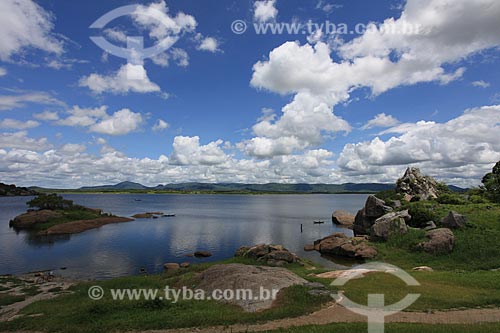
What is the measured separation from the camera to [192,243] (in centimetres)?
6512

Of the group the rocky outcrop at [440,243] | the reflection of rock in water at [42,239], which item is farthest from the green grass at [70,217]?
the rocky outcrop at [440,243]

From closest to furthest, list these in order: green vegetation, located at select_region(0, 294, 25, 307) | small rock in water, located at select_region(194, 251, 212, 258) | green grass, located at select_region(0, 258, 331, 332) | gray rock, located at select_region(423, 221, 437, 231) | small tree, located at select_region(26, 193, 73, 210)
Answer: green grass, located at select_region(0, 258, 331, 332) < green vegetation, located at select_region(0, 294, 25, 307) < gray rock, located at select_region(423, 221, 437, 231) < small rock in water, located at select_region(194, 251, 212, 258) < small tree, located at select_region(26, 193, 73, 210)

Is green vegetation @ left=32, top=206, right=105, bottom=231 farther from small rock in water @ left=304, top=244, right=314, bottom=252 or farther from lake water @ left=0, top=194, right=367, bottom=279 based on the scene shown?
small rock in water @ left=304, top=244, right=314, bottom=252

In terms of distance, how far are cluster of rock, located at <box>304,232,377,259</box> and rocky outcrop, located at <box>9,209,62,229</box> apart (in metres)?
71.8

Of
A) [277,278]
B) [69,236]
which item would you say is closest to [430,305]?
[277,278]

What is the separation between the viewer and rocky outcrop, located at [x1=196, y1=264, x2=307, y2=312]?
2178cm

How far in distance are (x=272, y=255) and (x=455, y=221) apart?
29.3m

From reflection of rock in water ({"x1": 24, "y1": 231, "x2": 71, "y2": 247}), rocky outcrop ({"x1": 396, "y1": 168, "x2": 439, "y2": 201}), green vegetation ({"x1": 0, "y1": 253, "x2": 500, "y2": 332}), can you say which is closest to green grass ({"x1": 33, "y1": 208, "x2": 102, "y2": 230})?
reflection of rock in water ({"x1": 24, "y1": 231, "x2": 71, "y2": 247})

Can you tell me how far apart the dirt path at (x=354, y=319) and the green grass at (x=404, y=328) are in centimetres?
117

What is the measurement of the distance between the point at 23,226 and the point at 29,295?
6396cm

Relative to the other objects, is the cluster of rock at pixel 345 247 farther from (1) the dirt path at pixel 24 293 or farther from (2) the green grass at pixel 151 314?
(1) the dirt path at pixel 24 293

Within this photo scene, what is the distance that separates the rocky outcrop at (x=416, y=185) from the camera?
8528 cm

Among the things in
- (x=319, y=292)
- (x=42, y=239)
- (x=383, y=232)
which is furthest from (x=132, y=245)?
(x=319, y=292)

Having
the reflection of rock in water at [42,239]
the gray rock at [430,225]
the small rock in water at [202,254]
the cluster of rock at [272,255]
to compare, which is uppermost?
the gray rock at [430,225]
